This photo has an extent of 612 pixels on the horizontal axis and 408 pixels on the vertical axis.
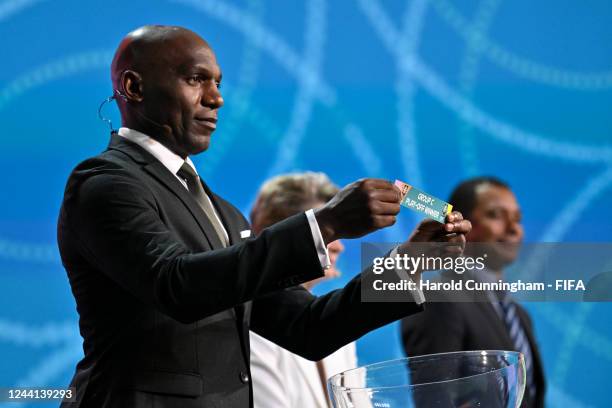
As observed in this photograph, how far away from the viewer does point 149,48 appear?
184 cm

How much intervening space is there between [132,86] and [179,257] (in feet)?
1.65

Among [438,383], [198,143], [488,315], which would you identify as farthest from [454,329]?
[438,383]

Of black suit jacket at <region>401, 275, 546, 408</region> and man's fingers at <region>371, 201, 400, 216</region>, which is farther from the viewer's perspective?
black suit jacket at <region>401, 275, 546, 408</region>

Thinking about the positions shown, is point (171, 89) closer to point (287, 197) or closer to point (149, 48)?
→ point (149, 48)

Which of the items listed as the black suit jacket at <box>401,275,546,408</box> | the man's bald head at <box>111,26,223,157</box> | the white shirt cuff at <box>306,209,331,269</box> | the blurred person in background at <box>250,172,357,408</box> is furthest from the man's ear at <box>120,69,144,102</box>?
the black suit jacket at <box>401,275,546,408</box>

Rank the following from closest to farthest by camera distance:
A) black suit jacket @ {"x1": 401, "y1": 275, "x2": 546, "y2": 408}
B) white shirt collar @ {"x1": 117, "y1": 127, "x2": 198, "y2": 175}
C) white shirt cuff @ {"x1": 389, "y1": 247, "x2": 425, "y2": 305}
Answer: white shirt cuff @ {"x1": 389, "y1": 247, "x2": 425, "y2": 305} < white shirt collar @ {"x1": 117, "y1": 127, "x2": 198, "y2": 175} < black suit jacket @ {"x1": 401, "y1": 275, "x2": 546, "y2": 408}

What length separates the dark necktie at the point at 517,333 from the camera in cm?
308

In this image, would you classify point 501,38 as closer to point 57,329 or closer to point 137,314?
point 57,329

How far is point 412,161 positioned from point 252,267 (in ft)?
8.82

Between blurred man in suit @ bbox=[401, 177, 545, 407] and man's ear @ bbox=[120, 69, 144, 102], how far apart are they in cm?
101

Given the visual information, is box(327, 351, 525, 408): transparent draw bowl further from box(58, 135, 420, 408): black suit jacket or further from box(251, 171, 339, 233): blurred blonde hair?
box(251, 171, 339, 233): blurred blonde hair

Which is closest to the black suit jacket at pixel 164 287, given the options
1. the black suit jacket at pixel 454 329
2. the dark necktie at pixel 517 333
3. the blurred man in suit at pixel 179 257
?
the blurred man in suit at pixel 179 257

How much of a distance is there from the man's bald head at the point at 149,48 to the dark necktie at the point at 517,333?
1.70 meters

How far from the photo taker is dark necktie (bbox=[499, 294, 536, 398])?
121 inches
